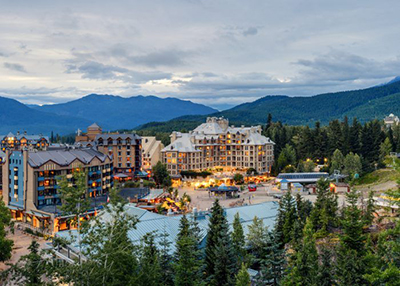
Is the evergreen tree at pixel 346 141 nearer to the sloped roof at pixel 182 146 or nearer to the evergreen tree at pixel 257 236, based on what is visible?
the sloped roof at pixel 182 146

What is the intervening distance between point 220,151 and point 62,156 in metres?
48.5

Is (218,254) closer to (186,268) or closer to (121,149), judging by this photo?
(186,268)

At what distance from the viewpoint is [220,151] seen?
110 meters

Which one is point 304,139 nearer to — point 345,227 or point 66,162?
point 66,162

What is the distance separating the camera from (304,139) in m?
105

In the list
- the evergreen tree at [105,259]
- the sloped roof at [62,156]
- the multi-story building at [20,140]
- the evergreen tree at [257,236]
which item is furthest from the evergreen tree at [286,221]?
the multi-story building at [20,140]

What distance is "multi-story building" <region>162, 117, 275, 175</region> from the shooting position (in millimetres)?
102875

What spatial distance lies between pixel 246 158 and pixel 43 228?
5912cm

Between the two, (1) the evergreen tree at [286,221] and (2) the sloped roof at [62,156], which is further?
(2) the sloped roof at [62,156]

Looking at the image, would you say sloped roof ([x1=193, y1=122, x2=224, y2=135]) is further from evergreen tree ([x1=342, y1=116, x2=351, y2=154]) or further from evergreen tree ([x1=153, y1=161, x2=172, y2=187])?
evergreen tree ([x1=342, y1=116, x2=351, y2=154])

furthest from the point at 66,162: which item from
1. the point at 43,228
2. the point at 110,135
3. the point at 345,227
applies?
the point at 345,227

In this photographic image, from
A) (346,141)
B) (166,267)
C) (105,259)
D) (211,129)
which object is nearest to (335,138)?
(346,141)

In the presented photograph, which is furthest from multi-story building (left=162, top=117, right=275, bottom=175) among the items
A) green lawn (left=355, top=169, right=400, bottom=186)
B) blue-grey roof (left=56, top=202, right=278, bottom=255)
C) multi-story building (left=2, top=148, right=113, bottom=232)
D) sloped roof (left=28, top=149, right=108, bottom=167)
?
blue-grey roof (left=56, top=202, right=278, bottom=255)

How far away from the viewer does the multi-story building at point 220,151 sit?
102875 mm
